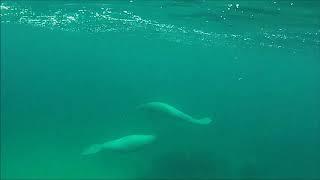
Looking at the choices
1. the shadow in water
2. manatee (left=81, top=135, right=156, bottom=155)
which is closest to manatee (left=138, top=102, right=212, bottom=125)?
manatee (left=81, top=135, right=156, bottom=155)

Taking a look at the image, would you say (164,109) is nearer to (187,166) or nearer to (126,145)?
(126,145)

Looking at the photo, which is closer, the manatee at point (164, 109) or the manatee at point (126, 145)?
the manatee at point (126, 145)

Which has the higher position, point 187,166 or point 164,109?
point 164,109

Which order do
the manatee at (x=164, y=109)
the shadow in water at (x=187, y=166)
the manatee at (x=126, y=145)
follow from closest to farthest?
the manatee at (x=126, y=145) → the manatee at (x=164, y=109) → the shadow in water at (x=187, y=166)

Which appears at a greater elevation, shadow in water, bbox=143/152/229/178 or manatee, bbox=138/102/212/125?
manatee, bbox=138/102/212/125

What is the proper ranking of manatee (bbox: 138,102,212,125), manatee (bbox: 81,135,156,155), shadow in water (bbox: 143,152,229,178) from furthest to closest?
shadow in water (bbox: 143,152,229,178) < manatee (bbox: 138,102,212,125) < manatee (bbox: 81,135,156,155)

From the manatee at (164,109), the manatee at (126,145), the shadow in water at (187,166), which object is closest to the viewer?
the manatee at (126,145)

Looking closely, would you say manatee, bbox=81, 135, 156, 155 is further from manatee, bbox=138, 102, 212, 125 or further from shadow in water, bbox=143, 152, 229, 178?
shadow in water, bbox=143, 152, 229, 178

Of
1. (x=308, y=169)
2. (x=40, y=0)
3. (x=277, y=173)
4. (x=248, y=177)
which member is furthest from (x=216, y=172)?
(x=40, y=0)

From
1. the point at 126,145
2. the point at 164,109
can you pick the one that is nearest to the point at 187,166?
the point at 164,109

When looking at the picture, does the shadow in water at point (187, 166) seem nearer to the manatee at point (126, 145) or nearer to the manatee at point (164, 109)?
the manatee at point (164, 109)

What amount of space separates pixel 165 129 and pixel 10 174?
9098mm

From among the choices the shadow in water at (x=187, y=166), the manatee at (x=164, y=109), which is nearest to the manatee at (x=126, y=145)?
the manatee at (x=164, y=109)

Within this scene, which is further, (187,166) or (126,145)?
(187,166)
